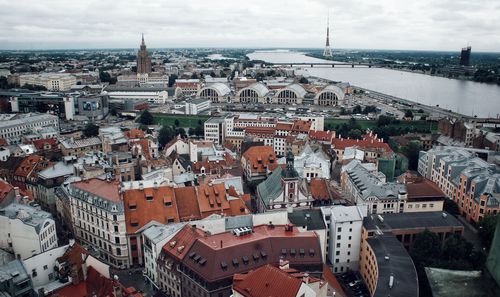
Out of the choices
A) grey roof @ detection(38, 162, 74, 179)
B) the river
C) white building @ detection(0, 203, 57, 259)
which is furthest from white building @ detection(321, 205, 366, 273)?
the river

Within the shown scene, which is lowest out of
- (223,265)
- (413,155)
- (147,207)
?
(413,155)

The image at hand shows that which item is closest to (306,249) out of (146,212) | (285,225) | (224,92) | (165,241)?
(285,225)

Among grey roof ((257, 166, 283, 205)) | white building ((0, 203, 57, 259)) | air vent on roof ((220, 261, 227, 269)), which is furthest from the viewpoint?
grey roof ((257, 166, 283, 205))

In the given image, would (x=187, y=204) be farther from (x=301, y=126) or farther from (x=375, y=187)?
(x=301, y=126)

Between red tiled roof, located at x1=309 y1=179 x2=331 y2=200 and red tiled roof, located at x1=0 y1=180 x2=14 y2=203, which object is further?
red tiled roof, located at x1=309 y1=179 x2=331 y2=200

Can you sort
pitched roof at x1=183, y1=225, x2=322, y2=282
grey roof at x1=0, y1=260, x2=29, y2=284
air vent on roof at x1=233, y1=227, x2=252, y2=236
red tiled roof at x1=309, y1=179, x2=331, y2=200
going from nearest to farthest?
grey roof at x1=0, y1=260, x2=29, y2=284
pitched roof at x1=183, y1=225, x2=322, y2=282
air vent on roof at x1=233, y1=227, x2=252, y2=236
red tiled roof at x1=309, y1=179, x2=331, y2=200

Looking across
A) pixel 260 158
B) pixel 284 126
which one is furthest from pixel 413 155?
pixel 260 158

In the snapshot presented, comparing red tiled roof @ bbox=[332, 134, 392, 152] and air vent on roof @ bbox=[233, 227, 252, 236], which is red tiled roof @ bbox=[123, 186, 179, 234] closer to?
air vent on roof @ bbox=[233, 227, 252, 236]
